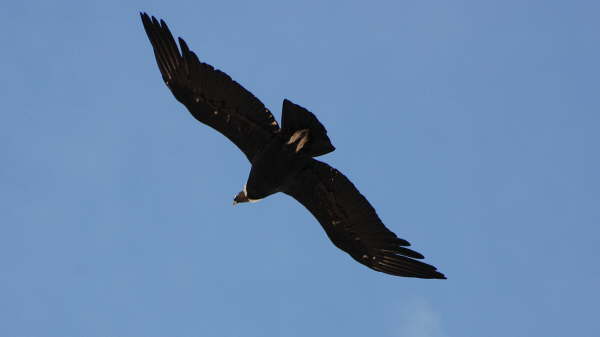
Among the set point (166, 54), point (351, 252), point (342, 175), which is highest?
point (166, 54)

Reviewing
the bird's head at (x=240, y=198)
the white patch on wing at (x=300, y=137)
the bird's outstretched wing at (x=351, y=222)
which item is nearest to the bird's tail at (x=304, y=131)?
the white patch on wing at (x=300, y=137)

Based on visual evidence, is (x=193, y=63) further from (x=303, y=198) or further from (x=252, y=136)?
(x=303, y=198)

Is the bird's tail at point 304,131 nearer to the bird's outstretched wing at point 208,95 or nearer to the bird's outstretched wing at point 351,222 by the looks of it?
the bird's outstretched wing at point 208,95

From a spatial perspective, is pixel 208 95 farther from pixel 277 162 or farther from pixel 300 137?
pixel 300 137

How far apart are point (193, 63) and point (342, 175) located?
3254mm

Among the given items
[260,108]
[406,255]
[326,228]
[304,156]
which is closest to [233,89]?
[260,108]

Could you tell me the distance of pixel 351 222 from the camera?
566 inches

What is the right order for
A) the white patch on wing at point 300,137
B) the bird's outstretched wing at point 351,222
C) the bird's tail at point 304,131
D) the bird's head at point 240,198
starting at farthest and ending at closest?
the bird's head at point 240,198, the bird's outstretched wing at point 351,222, the white patch on wing at point 300,137, the bird's tail at point 304,131

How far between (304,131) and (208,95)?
1.99 metres

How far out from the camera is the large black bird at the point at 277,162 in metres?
13.8

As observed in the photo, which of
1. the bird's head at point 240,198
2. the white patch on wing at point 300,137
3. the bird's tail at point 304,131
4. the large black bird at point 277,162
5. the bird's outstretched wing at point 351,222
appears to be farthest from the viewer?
the bird's head at point 240,198

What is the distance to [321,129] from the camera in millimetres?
13016

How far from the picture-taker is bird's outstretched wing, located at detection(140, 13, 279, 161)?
544 inches

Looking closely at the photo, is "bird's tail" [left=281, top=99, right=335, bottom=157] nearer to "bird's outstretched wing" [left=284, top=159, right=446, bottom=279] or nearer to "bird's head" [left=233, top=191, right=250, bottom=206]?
"bird's outstretched wing" [left=284, top=159, right=446, bottom=279]
